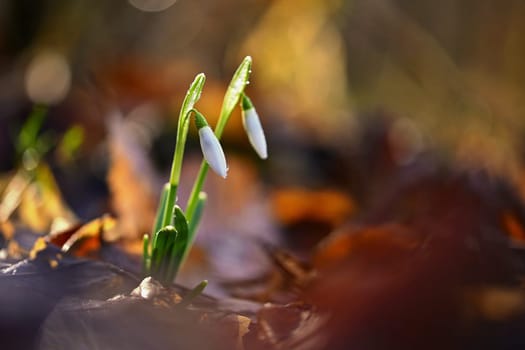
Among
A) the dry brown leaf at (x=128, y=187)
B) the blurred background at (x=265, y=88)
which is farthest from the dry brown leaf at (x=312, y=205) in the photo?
the dry brown leaf at (x=128, y=187)

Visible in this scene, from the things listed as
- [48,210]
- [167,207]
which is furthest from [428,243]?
[48,210]

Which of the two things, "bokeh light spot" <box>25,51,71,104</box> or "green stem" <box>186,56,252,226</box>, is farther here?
"bokeh light spot" <box>25,51,71,104</box>

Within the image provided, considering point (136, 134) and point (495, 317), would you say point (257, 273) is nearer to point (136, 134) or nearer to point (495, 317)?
point (495, 317)

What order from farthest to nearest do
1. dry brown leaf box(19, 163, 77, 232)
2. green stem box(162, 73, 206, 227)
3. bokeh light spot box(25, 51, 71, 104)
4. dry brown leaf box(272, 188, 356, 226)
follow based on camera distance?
bokeh light spot box(25, 51, 71, 104) < dry brown leaf box(272, 188, 356, 226) < dry brown leaf box(19, 163, 77, 232) < green stem box(162, 73, 206, 227)

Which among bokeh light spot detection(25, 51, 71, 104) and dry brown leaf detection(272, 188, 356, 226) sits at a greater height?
bokeh light spot detection(25, 51, 71, 104)

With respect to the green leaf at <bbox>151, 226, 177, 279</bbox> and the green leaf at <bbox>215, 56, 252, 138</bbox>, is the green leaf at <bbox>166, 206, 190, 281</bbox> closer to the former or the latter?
the green leaf at <bbox>151, 226, 177, 279</bbox>

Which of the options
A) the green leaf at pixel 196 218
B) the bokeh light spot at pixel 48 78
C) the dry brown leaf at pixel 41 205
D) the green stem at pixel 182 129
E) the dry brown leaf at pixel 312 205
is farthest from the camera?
the bokeh light spot at pixel 48 78

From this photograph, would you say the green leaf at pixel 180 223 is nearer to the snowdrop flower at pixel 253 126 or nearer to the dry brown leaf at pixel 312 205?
the snowdrop flower at pixel 253 126

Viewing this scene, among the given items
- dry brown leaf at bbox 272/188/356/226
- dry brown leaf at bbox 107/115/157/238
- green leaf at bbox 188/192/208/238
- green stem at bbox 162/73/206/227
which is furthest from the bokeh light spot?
green stem at bbox 162/73/206/227

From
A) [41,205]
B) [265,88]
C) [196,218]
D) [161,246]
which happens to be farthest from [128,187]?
[265,88]
